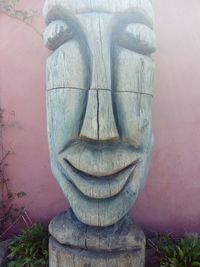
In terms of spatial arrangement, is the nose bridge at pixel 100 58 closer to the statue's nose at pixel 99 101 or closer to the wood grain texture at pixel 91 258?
the statue's nose at pixel 99 101

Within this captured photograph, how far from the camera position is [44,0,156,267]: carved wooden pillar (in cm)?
169

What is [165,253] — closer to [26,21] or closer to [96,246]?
[96,246]

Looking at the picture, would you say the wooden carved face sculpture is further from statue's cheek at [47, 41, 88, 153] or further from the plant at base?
the plant at base

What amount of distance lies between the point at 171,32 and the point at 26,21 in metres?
1.39

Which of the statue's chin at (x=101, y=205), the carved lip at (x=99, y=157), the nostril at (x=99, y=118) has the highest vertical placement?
the nostril at (x=99, y=118)

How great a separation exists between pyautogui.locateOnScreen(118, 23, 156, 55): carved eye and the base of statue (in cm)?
109

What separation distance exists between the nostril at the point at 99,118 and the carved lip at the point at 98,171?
85 mm

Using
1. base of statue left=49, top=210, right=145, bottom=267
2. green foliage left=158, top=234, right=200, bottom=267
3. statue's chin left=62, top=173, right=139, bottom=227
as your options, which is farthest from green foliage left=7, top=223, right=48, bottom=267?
statue's chin left=62, top=173, right=139, bottom=227

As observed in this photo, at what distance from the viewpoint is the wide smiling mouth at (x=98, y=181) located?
1673 mm

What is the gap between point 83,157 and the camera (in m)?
1.70

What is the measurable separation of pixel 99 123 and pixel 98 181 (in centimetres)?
33

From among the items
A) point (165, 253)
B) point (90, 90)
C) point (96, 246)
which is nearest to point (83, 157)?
point (90, 90)

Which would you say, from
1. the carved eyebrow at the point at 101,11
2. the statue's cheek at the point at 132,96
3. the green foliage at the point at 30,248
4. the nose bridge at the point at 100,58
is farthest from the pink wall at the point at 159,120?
the nose bridge at the point at 100,58

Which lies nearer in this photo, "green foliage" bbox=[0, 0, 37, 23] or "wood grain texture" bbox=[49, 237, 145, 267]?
"wood grain texture" bbox=[49, 237, 145, 267]
